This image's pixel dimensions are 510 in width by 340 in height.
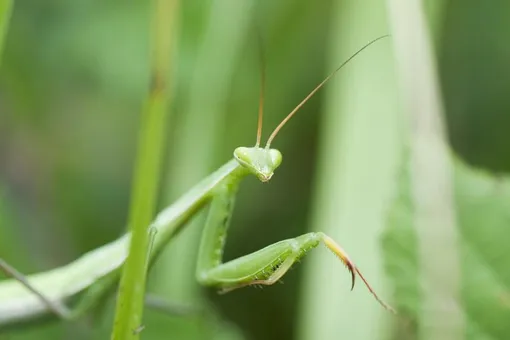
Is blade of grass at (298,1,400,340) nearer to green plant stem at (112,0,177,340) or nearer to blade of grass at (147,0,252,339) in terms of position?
blade of grass at (147,0,252,339)

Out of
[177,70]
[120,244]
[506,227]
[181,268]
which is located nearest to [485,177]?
[506,227]

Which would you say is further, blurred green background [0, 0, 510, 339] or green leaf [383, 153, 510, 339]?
blurred green background [0, 0, 510, 339]

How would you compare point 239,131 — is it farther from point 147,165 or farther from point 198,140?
point 147,165

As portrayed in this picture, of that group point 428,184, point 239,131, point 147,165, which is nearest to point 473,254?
point 428,184

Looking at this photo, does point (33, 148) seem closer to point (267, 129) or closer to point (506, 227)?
point (267, 129)

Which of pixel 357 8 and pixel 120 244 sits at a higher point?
pixel 357 8

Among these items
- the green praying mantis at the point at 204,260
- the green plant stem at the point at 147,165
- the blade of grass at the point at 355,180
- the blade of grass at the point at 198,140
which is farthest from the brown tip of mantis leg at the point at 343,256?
the blade of grass at the point at 198,140

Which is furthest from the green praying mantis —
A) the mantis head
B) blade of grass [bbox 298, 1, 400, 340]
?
blade of grass [bbox 298, 1, 400, 340]
